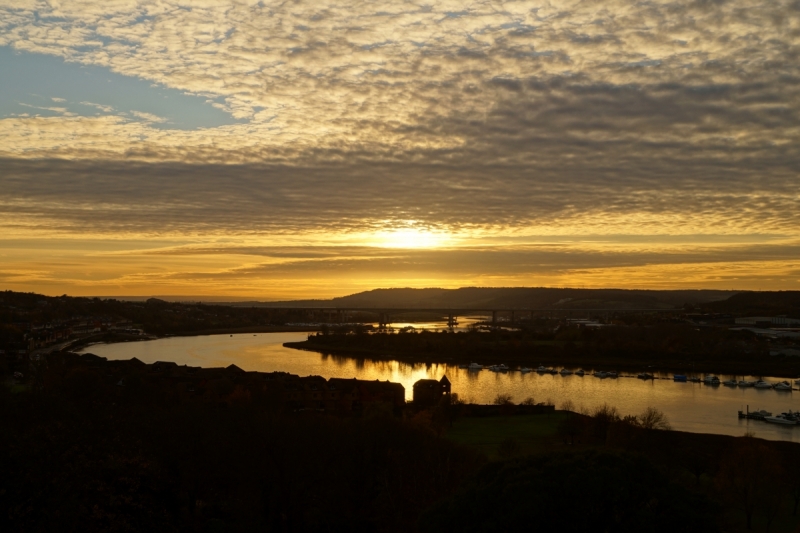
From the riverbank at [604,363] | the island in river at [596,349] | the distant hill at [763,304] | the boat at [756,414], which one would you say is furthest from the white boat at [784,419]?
the distant hill at [763,304]

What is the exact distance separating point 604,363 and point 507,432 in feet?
56.8

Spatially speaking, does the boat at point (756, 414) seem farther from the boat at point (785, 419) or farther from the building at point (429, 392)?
the building at point (429, 392)

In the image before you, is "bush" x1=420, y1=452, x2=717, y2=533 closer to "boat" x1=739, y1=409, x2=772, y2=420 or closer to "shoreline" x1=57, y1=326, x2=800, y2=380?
"boat" x1=739, y1=409, x2=772, y2=420

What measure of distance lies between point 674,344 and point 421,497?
92.8 ft

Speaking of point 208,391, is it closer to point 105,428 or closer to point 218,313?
point 105,428

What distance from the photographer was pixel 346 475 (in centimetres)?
697

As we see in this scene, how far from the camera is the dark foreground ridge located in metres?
4.41

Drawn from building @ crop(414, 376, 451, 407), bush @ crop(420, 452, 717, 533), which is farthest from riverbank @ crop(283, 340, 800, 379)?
bush @ crop(420, 452, 717, 533)

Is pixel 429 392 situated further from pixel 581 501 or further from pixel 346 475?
pixel 581 501

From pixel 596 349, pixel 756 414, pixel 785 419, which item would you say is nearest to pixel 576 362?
pixel 596 349

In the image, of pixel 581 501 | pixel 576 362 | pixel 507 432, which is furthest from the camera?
pixel 576 362

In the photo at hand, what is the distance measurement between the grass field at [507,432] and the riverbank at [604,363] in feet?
43.2

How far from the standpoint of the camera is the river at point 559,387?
15641 millimetres

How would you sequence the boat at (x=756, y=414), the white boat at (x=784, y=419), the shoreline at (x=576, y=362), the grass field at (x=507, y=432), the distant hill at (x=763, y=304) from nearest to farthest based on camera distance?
the grass field at (x=507, y=432), the white boat at (x=784, y=419), the boat at (x=756, y=414), the shoreline at (x=576, y=362), the distant hill at (x=763, y=304)
